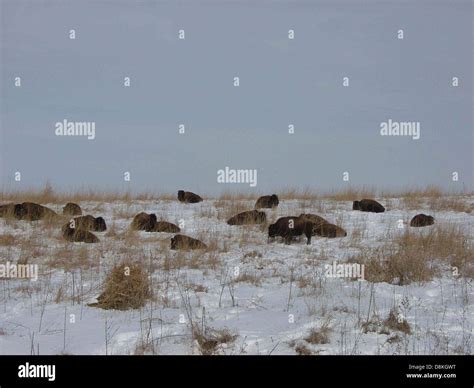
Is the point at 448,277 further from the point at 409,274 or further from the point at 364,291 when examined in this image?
the point at 364,291

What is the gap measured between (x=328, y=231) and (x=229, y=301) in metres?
4.49

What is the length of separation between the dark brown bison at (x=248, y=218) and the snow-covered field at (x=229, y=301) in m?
0.84

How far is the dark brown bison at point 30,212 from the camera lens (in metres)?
13.3

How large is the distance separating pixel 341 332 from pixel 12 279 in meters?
4.95

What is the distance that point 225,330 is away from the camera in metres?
6.36

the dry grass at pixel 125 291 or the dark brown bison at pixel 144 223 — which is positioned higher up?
the dark brown bison at pixel 144 223

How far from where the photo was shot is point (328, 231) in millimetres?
11617

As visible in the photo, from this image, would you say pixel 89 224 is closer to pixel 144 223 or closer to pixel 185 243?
pixel 144 223

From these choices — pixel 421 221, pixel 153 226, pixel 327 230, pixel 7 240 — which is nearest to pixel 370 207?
pixel 421 221

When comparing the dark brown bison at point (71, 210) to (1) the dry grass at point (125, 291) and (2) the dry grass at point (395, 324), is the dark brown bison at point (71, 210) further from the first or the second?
(2) the dry grass at point (395, 324)

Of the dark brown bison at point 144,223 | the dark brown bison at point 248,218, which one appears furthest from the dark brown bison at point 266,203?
the dark brown bison at point 144,223

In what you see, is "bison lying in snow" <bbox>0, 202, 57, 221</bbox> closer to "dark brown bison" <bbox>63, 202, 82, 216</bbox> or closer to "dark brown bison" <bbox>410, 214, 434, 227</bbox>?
"dark brown bison" <bbox>63, 202, 82, 216</bbox>

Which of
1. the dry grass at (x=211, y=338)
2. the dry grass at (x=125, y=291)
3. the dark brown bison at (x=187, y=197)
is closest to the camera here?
the dry grass at (x=211, y=338)

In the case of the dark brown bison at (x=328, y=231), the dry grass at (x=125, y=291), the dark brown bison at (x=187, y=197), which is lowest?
the dry grass at (x=125, y=291)
